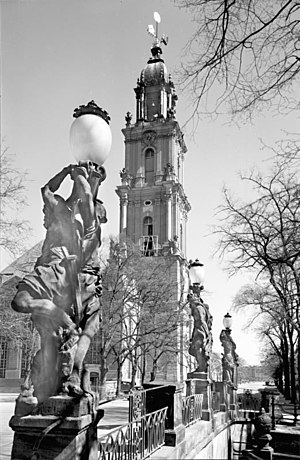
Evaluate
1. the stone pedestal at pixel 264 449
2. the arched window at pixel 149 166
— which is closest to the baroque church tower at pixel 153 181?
the arched window at pixel 149 166

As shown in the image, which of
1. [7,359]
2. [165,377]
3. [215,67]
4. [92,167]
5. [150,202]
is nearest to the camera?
[92,167]

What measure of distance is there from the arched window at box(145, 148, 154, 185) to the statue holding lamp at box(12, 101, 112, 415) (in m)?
36.2

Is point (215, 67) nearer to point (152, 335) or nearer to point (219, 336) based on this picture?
point (219, 336)

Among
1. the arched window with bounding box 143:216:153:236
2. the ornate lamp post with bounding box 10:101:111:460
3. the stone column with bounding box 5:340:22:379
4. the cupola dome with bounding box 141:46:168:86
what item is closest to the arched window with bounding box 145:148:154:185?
the arched window with bounding box 143:216:153:236

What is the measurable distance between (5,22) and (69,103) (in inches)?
31.5

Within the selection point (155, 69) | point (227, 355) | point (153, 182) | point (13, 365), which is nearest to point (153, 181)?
point (153, 182)

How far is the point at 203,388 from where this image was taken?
8281 mm

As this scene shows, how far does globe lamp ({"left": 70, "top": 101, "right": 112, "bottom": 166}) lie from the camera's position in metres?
3.18

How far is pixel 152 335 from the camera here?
22.8 meters

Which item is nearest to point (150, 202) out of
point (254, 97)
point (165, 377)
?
point (165, 377)

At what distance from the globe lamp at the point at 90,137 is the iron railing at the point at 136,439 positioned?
1.92 m

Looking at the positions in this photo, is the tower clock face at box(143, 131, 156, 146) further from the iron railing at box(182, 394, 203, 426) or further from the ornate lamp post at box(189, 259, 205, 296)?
the iron railing at box(182, 394, 203, 426)

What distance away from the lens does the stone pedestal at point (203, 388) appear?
7867 millimetres

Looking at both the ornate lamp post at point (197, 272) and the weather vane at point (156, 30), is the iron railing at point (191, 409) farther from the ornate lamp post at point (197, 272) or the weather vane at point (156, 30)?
the weather vane at point (156, 30)
